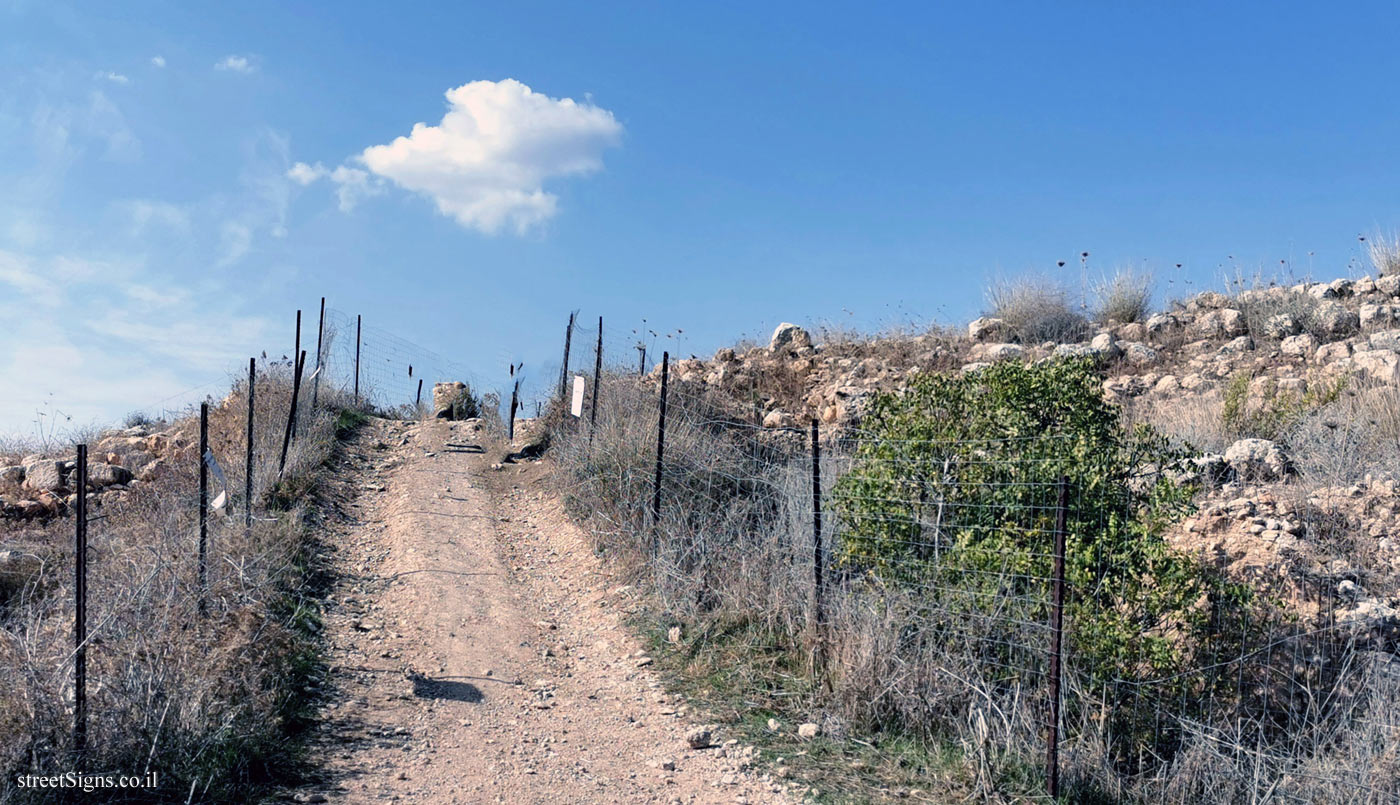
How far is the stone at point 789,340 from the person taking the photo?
20.4 m

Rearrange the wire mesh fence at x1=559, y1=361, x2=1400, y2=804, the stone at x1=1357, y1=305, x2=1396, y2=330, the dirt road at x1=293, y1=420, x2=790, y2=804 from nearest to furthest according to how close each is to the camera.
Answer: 1. the dirt road at x1=293, y1=420, x2=790, y2=804
2. the wire mesh fence at x1=559, y1=361, x2=1400, y2=804
3. the stone at x1=1357, y1=305, x2=1396, y2=330

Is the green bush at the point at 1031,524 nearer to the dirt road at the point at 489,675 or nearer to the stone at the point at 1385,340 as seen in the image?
the dirt road at the point at 489,675

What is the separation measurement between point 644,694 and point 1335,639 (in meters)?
5.49

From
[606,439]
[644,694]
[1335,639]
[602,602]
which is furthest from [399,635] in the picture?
[1335,639]

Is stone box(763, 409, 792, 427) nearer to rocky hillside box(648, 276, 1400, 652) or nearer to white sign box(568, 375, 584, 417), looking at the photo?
rocky hillside box(648, 276, 1400, 652)

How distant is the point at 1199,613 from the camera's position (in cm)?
681

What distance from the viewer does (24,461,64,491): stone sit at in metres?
13.5

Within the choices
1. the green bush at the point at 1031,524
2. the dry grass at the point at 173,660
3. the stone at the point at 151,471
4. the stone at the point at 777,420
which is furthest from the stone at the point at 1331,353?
the stone at the point at 151,471

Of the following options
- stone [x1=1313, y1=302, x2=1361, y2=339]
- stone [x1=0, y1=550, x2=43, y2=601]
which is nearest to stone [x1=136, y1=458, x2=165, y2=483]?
stone [x1=0, y1=550, x2=43, y2=601]

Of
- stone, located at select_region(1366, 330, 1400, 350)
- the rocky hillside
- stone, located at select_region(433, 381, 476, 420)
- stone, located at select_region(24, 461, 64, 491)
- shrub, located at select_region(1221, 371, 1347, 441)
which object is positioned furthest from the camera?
stone, located at select_region(433, 381, 476, 420)

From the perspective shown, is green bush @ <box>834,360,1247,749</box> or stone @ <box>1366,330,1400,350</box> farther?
stone @ <box>1366,330,1400,350</box>

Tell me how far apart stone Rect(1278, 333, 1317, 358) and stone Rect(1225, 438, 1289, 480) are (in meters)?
6.03

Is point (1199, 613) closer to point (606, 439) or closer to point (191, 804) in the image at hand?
point (191, 804)

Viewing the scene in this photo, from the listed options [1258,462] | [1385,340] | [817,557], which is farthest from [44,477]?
[1385,340]
